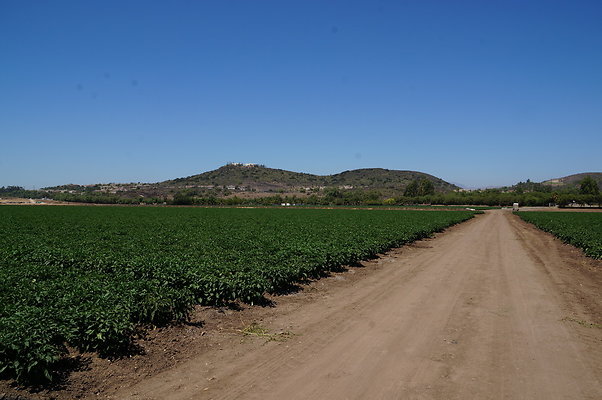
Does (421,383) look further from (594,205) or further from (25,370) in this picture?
(594,205)

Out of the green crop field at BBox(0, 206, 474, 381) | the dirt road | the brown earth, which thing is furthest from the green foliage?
the brown earth

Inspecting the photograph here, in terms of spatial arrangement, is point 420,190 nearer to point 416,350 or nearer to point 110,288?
point 416,350

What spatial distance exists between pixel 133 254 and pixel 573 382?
15.6m

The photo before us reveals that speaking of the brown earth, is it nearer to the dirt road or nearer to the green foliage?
the dirt road

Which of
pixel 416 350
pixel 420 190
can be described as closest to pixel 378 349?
pixel 416 350

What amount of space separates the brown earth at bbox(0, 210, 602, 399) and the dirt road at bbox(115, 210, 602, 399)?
0.10 ft

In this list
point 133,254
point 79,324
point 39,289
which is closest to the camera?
point 79,324

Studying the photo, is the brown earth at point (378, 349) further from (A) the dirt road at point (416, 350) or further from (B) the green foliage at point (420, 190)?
(B) the green foliage at point (420, 190)

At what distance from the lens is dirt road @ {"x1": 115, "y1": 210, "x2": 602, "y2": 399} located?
22.6 ft

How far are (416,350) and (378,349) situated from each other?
2.80 feet

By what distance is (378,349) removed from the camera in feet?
28.6

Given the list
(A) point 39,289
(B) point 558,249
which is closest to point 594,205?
(B) point 558,249

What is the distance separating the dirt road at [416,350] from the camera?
22.6 feet

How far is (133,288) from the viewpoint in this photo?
1020cm
